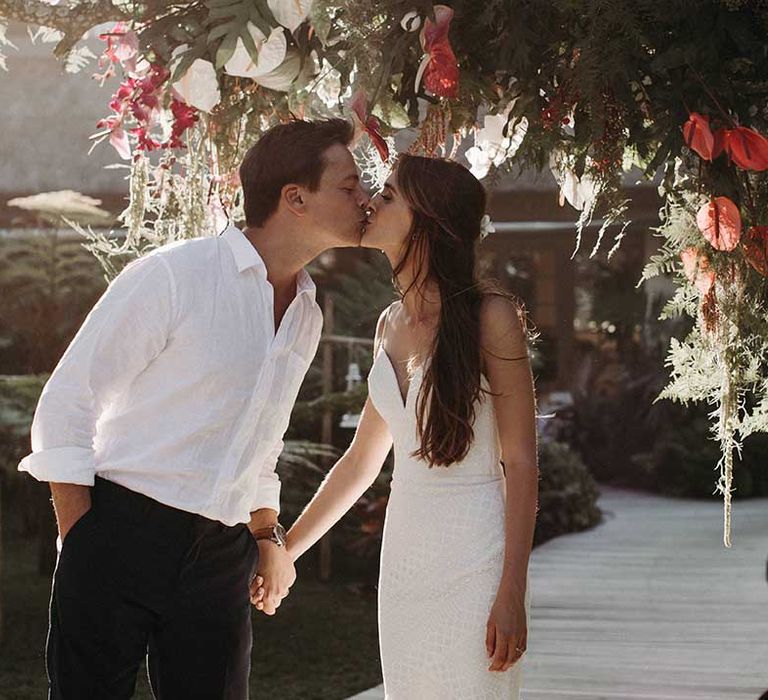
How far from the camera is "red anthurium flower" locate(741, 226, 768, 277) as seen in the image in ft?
7.55

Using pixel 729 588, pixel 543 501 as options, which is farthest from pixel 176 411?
pixel 543 501

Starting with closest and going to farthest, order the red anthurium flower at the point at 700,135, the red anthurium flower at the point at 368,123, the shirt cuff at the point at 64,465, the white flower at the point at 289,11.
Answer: the red anthurium flower at the point at 700,135 → the shirt cuff at the point at 64,465 → the white flower at the point at 289,11 → the red anthurium flower at the point at 368,123

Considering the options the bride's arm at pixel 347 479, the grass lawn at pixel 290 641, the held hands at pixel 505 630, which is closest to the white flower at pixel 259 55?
the bride's arm at pixel 347 479

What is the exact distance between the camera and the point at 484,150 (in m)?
2.63

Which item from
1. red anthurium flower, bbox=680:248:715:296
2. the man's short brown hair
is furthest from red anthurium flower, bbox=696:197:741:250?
the man's short brown hair

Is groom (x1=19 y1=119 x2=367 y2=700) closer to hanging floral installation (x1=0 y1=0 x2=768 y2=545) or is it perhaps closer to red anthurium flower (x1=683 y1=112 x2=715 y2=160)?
hanging floral installation (x1=0 y1=0 x2=768 y2=545)

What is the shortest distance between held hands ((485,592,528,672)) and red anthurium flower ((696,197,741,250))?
658 millimetres

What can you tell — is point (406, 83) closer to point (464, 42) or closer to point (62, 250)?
point (464, 42)

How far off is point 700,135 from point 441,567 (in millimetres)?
871

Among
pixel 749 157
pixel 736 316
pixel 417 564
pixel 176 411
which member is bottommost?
pixel 417 564

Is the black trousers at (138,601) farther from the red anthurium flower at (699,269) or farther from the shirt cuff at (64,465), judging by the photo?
the red anthurium flower at (699,269)

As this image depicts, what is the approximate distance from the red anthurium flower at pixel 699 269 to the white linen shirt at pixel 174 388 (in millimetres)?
778

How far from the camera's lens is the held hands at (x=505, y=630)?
2.31 metres

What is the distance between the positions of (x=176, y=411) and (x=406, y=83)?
0.71 metres
